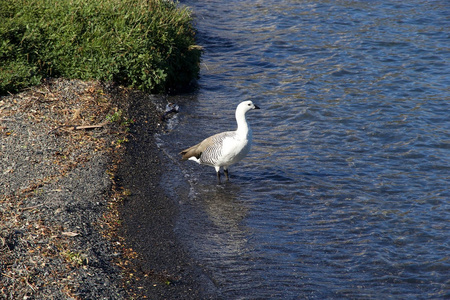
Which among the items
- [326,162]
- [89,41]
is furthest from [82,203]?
[89,41]

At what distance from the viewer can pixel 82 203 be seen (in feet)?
25.8

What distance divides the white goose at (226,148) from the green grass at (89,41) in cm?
340

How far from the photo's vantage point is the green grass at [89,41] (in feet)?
39.6

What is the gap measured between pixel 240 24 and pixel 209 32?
6.13ft

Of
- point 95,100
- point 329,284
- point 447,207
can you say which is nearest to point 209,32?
point 95,100

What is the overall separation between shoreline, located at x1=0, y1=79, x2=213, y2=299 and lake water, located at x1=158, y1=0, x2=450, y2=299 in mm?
566

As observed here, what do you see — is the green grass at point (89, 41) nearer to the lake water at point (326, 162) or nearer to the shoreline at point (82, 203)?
the shoreline at point (82, 203)

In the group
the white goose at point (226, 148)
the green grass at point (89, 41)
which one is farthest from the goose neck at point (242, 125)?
the green grass at point (89, 41)

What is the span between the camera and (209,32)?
19719 mm

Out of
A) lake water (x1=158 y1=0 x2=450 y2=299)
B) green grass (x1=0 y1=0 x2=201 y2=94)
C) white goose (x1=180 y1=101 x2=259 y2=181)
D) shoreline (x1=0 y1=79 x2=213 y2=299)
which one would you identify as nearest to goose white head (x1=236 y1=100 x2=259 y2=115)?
white goose (x1=180 y1=101 x2=259 y2=181)

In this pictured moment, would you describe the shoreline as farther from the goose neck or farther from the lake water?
the goose neck

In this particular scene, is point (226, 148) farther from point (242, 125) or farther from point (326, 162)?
point (326, 162)

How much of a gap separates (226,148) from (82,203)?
10.2 feet

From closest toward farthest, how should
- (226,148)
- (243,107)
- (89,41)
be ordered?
(226,148)
(243,107)
(89,41)
